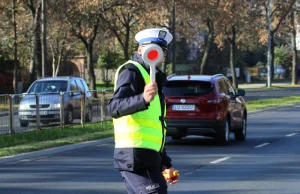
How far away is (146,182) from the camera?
512 centimetres

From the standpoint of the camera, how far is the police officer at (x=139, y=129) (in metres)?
5.09

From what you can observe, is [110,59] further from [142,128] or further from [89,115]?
[142,128]

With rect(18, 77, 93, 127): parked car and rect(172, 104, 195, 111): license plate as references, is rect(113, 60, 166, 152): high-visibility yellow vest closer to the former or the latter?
→ rect(172, 104, 195, 111): license plate

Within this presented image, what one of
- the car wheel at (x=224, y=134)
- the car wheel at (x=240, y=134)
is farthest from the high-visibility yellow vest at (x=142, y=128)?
the car wheel at (x=240, y=134)

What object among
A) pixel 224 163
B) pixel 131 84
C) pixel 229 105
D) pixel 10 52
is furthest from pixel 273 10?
pixel 131 84

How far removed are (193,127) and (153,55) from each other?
11.2 metres

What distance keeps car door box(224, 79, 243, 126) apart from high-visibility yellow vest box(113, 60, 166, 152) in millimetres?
12042

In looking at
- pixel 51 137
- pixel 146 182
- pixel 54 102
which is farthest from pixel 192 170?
pixel 54 102

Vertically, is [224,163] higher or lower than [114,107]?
lower

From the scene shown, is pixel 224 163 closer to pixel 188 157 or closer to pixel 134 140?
pixel 188 157

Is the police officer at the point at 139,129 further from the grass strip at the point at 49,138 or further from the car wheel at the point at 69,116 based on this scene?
the car wheel at the point at 69,116

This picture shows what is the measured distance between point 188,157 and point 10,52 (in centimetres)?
3413

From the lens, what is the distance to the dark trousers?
5105mm

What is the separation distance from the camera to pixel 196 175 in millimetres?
11539
